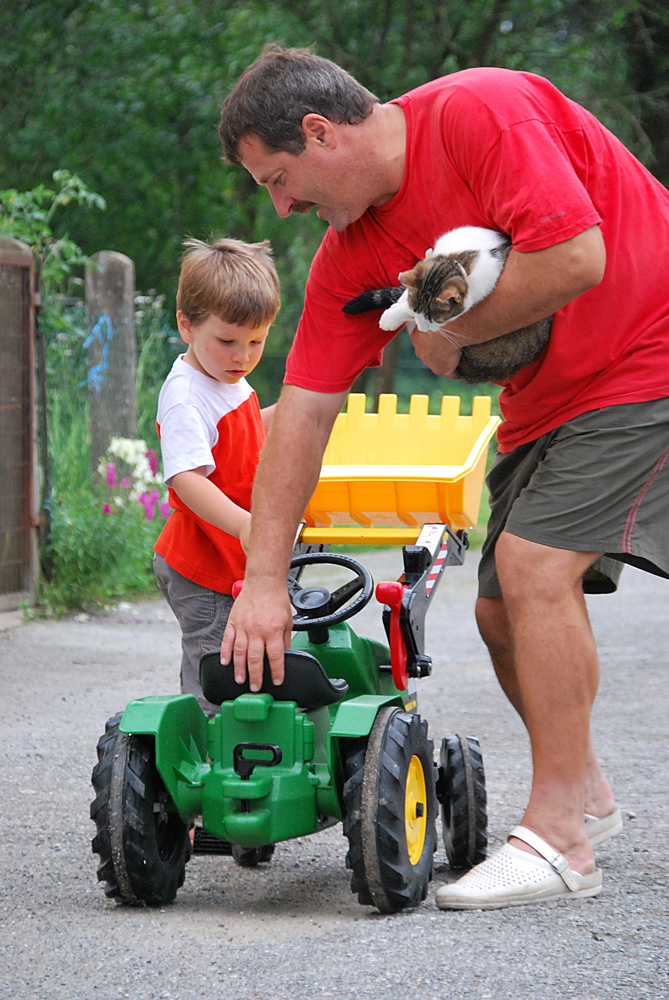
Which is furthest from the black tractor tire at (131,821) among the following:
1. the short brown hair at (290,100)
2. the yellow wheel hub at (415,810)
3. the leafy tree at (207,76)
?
the leafy tree at (207,76)

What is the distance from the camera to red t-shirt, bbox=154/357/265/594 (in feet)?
9.60

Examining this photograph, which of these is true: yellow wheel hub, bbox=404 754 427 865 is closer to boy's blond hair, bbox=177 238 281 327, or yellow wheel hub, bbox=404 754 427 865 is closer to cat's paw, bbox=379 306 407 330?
cat's paw, bbox=379 306 407 330

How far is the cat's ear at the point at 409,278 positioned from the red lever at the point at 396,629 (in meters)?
0.63

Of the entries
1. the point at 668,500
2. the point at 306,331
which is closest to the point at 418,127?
the point at 306,331

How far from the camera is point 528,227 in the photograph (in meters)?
2.17

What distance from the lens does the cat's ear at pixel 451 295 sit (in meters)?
2.30

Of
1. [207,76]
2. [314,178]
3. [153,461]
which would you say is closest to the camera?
[314,178]

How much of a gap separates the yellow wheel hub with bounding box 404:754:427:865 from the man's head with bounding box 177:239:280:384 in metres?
1.21

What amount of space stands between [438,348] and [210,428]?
0.75 metres

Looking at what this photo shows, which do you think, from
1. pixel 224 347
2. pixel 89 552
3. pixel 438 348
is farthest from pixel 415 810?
A: pixel 89 552

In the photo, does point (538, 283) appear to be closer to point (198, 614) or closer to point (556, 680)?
point (556, 680)

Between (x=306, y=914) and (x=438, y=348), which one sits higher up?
(x=438, y=348)

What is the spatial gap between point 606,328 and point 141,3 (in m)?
14.5

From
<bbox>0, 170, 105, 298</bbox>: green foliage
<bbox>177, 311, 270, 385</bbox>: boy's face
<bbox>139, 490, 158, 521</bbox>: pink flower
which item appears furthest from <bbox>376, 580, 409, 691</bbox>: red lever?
<bbox>0, 170, 105, 298</bbox>: green foliage
